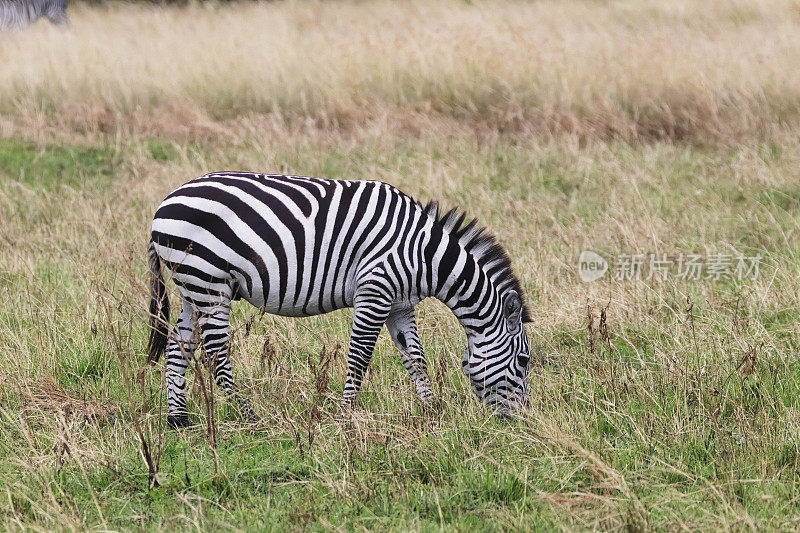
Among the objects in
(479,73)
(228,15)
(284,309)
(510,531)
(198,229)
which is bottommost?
(510,531)

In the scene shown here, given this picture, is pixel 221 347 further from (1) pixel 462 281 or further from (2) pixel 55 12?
(2) pixel 55 12

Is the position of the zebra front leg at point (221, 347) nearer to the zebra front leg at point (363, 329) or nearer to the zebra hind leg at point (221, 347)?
the zebra hind leg at point (221, 347)

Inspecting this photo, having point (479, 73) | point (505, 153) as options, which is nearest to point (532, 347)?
point (505, 153)

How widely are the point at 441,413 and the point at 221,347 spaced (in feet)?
4.10

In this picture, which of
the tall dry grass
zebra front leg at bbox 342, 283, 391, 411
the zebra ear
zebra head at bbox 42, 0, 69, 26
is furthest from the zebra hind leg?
zebra head at bbox 42, 0, 69, 26

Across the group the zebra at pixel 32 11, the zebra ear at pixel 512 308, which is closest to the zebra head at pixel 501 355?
the zebra ear at pixel 512 308

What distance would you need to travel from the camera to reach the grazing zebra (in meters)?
4.65

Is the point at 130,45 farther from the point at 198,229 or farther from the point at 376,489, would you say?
the point at 376,489

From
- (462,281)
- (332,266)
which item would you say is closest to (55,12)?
(332,266)

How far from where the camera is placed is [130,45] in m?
15.6

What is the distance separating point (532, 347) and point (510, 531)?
230cm

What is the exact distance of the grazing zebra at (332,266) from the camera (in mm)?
4652

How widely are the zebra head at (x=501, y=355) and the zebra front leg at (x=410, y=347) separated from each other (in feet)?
0.89

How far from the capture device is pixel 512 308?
475 centimetres
